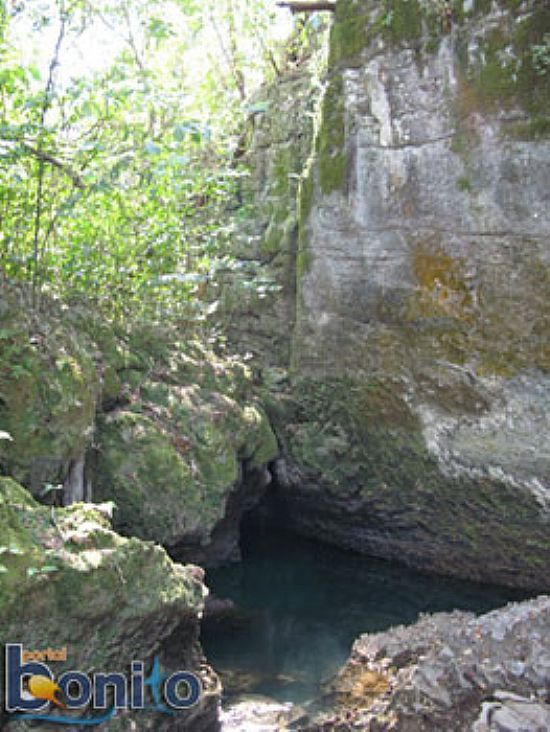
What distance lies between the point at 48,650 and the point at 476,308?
498cm

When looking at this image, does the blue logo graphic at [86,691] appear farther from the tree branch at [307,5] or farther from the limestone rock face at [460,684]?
the tree branch at [307,5]

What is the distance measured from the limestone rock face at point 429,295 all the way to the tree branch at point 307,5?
9.7 inches

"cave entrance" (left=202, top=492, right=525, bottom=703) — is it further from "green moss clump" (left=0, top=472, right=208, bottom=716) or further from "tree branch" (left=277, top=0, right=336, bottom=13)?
"tree branch" (left=277, top=0, right=336, bottom=13)

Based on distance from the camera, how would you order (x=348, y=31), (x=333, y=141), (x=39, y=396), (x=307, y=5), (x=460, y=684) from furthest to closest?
(x=307, y=5) → (x=333, y=141) → (x=348, y=31) → (x=39, y=396) → (x=460, y=684)

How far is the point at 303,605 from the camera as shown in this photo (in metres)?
7.49

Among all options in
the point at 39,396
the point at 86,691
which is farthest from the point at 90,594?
the point at 39,396

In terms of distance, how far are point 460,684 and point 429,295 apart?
395cm

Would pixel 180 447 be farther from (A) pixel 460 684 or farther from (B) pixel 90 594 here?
(A) pixel 460 684

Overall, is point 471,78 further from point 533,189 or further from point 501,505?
point 501,505

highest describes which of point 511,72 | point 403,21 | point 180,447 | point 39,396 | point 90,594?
point 403,21

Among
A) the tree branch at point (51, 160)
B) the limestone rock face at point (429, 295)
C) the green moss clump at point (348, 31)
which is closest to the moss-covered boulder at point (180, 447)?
the limestone rock face at point (429, 295)

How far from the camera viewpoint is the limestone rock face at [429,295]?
680cm

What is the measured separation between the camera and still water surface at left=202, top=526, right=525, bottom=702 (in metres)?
6.01

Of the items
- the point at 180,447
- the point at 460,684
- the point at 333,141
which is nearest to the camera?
the point at 460,684
